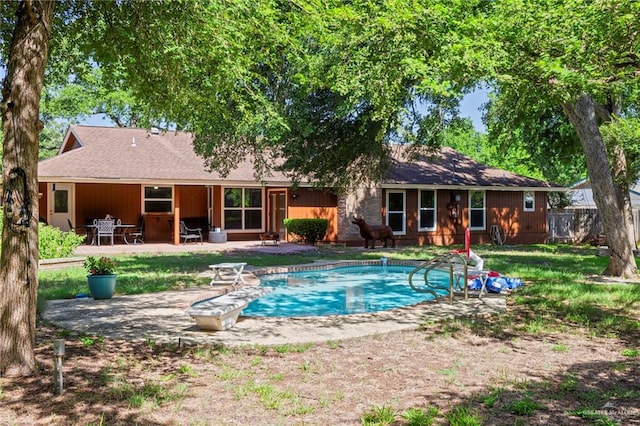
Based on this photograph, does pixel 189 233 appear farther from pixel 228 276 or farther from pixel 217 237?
pixel 228 276

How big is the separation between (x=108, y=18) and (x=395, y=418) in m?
6.76

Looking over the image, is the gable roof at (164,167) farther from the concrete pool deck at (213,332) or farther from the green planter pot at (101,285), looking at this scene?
the green planter pot at (101,285)

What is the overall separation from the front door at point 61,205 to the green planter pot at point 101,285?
1304cm

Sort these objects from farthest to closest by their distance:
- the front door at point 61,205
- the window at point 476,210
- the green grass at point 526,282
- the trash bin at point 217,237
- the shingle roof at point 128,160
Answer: the window at point 476,210
the trash bin at point 217,237
the front door at point 61,205
the shingle roof at point 128,160
the green grass at point 526,282

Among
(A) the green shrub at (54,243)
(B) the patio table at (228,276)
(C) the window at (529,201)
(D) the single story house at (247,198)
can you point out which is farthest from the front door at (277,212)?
(C) the window at (529,201)

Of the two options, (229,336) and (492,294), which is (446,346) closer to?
(229,336)

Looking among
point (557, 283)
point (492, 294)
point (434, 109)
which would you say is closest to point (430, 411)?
point (492, 294)


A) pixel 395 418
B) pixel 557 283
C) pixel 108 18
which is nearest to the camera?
pixel 395 418

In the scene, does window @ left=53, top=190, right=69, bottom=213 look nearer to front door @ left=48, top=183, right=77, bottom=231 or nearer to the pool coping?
front door @ left=48, top=183, right=77, bottom=231

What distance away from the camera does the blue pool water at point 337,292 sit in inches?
Answer: 420

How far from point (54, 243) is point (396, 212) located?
550 inches

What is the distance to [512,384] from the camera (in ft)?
16.0

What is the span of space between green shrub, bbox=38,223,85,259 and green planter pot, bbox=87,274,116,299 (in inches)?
231

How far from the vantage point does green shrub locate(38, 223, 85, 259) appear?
14032 millimetres
